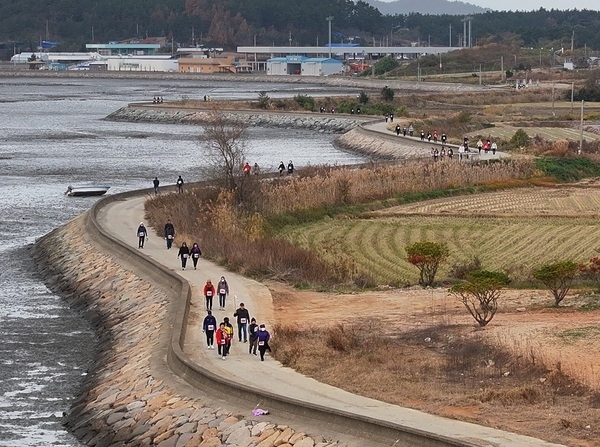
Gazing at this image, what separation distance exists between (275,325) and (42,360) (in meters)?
6.64

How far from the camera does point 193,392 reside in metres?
30.1

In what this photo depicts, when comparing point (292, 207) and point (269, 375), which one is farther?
point (292, 207)

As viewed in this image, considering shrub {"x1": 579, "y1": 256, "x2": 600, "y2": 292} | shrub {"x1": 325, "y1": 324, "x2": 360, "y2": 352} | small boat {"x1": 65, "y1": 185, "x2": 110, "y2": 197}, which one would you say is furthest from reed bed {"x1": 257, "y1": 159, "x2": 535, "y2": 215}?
shrub {"x1": 325, "y1": 324, "x2": 360, "y2": 352}

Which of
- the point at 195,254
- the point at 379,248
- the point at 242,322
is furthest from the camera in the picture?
the point at 379,248

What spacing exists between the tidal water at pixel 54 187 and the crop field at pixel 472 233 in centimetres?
1058

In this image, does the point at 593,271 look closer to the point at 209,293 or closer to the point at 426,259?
the point at 426,259

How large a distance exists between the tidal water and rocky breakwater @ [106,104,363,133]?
2582 mm

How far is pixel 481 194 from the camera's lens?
222 feet

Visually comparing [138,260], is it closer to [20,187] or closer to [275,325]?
[275,325]

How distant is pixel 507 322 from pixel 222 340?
25.8 feet

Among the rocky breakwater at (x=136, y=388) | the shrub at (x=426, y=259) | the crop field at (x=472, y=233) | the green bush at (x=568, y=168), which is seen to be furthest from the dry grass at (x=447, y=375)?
the green bush at (x=568, y=168)

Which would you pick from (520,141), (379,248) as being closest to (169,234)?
(379,248)

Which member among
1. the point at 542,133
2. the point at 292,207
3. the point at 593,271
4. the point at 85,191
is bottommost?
the point at 85,191

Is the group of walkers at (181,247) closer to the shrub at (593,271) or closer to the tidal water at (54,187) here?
the tidal water at (54,187)
